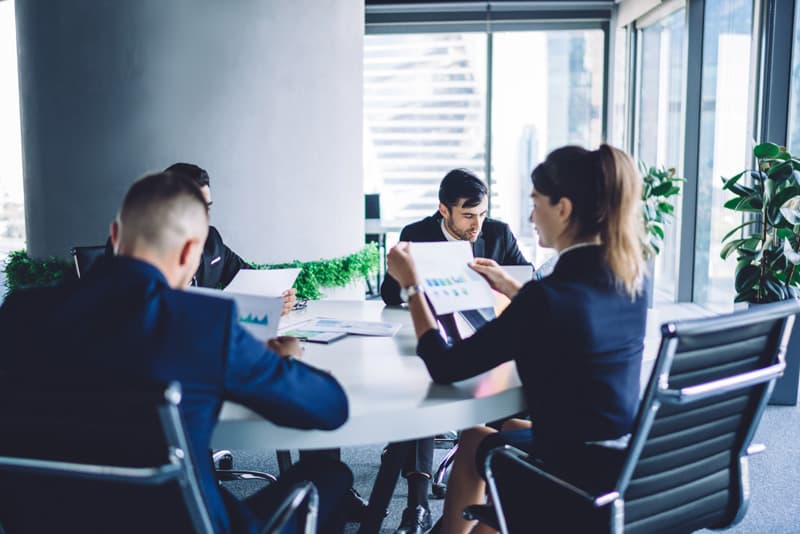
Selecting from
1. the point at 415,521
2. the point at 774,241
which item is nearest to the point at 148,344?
the point at 415,521

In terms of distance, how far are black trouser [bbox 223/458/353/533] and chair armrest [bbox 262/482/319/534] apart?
4cm

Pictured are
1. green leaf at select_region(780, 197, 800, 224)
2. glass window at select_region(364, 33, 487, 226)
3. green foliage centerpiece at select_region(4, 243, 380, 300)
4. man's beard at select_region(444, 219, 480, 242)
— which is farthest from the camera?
glass window at select_region(364, 33, 487, 226)

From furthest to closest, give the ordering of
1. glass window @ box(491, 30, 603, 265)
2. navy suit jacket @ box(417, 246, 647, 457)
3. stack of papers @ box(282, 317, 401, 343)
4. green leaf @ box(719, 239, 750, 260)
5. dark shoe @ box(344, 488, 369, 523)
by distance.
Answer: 1. glass window @ box(491, 30, 603, 265)
2. green leaf @ box(719, 239, 750, 260)
3. dark shoe @ box(344, 488, 369, 523)
4. stack of papers @ box(282, 317, 401, 343)
5. navy suit jacket @ box(417, 246, 647, 457)

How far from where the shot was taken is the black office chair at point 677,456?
1.40 metres

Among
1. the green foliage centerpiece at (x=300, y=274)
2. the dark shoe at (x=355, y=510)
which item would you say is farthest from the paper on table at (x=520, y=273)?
the green foliage centerpiece at (x=300, y=274)

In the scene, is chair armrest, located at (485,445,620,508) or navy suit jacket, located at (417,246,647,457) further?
navy suit jacket, located at (417,246,647,457)

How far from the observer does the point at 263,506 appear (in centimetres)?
151

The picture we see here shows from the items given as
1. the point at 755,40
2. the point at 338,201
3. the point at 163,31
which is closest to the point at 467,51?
the point at 755,40

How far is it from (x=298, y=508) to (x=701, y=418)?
867 mm

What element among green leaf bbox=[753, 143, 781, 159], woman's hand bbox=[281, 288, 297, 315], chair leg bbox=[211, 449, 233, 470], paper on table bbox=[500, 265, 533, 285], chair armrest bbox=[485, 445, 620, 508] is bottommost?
chair leg bbox=[211, 449, 233, 470]

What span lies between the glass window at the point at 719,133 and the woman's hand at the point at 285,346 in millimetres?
4898

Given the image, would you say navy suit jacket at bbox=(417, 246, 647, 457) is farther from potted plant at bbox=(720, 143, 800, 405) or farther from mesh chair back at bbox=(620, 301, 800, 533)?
potted plant at bbox=(720, 143, 800, 405)

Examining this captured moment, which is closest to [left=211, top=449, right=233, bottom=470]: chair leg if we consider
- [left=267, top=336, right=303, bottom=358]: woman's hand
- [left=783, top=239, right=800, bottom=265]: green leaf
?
[left=267, top=336, right=303, bottom=358]: woman's hand

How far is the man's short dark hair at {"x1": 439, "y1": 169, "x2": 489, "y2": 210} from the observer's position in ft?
10.0
